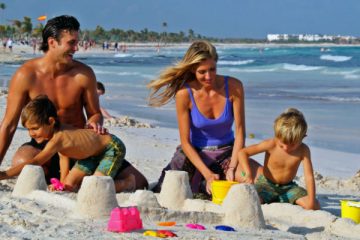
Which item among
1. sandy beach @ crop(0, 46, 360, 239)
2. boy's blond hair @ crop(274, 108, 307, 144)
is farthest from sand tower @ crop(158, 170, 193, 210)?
boy's blond hair @ crop(274, 108, 307, 144)

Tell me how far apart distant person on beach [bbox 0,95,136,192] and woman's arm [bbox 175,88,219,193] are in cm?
46

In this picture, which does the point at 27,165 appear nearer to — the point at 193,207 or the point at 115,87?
the point at 193,207

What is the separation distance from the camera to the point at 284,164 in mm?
5473

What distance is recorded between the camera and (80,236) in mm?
3748

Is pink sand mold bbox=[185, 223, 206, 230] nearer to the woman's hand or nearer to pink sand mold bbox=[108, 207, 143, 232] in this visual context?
pink sand mold bbox=[108, 207, 143, 232]

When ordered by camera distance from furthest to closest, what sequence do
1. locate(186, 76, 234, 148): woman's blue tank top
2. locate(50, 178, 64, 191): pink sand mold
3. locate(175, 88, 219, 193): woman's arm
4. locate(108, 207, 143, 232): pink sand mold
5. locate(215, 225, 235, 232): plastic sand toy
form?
locate(186, 76, 234, 148): woman's blue tank top → locate(175, 88, 219, 193): woman's arm → locate(50, 178, 64, 191): pink sand mold → locate(215, 225, 235, 232): plastic sand toy → locate(108, 207, 143, 232): pink sand mold

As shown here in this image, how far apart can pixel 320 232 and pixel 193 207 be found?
2.78 feet

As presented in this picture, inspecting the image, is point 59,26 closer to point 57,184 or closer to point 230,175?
point 57,184

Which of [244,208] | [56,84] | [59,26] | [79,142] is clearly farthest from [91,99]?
[244,208]

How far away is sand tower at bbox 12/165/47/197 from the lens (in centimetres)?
501

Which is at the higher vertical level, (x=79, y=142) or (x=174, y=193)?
(x=79, y=142)

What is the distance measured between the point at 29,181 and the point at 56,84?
3.01ft

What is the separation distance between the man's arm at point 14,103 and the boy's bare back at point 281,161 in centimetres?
182

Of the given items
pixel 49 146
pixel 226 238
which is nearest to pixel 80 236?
pixel 226 238
